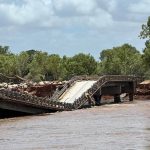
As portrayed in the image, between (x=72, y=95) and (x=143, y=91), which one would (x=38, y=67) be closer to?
(x=143, y=91)

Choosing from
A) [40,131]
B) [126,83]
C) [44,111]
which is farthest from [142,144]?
[126,83]

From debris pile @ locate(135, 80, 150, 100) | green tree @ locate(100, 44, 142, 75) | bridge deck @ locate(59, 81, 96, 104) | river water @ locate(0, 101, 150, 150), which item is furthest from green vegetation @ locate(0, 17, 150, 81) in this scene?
river water @ locate(0, 101, 150, 150)

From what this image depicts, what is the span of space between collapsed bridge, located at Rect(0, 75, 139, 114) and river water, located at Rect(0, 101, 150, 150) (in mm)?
1876

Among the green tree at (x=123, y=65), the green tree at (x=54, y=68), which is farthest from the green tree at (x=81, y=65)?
the green tree at (x=54, y=68)

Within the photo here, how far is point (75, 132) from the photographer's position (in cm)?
4416

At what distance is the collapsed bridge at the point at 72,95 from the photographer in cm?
6074

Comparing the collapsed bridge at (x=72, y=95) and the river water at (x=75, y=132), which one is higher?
the collapsed bridge at (x=72, y=95)

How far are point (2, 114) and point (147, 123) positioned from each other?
1923 centimetres

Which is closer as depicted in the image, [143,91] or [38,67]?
[143,91]

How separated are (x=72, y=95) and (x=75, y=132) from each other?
30643 millimetres

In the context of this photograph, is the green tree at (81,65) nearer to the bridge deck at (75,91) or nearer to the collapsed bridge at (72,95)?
the collapsed bridge at (72,95)

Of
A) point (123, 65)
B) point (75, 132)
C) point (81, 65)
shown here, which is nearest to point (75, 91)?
point (75, 132)

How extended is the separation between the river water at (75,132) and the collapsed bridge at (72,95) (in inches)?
73.9

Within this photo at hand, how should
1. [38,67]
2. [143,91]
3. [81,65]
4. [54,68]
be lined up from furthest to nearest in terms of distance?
[81,65], [54,68], [38,67], [143,91]
